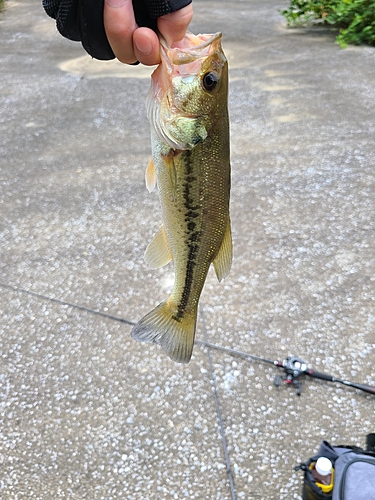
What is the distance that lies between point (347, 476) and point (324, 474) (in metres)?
0.10

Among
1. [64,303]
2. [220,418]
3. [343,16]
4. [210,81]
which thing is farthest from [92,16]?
[343,16]

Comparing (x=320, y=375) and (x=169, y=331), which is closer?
(x=169, y=331)

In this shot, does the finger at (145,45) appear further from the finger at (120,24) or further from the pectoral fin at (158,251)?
the pectoral fin at (158,251)

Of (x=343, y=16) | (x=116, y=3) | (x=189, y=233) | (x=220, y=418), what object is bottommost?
(x=220, y=418)

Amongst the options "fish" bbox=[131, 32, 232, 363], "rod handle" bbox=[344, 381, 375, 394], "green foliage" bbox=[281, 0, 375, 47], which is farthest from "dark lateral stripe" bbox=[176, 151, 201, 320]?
"green foliage" bbox=[281, 0, 375, 47]

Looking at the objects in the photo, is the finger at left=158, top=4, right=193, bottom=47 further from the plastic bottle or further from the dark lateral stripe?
the plastic bottle

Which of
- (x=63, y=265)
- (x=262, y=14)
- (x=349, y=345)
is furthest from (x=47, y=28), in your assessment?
(x=349, y=345)

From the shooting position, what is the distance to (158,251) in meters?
1.68

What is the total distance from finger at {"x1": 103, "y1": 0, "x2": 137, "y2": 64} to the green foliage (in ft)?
23.0

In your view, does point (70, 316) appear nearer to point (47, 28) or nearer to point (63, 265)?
point (63, 265)

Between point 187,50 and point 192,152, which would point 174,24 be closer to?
point 187,50

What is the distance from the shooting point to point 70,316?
10.1 feet

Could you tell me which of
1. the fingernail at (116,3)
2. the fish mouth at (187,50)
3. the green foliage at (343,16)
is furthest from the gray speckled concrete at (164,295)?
the green foliage at (343,16)

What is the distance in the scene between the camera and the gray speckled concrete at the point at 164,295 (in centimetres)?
234
